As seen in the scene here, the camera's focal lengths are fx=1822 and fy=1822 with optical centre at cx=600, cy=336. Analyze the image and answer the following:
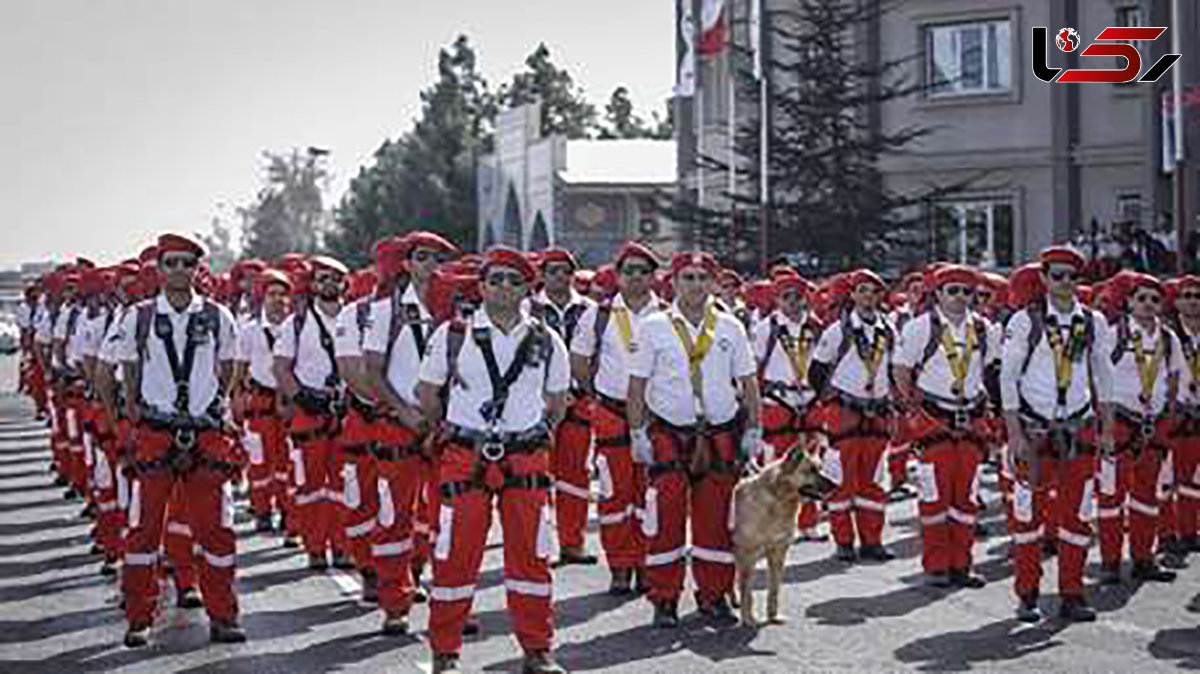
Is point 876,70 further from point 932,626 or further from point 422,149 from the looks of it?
point 422,149

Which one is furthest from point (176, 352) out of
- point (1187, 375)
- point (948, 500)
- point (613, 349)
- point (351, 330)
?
point (1187, 375)

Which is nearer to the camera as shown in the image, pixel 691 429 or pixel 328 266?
pixel 691 429

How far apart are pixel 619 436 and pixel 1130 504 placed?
157 inches

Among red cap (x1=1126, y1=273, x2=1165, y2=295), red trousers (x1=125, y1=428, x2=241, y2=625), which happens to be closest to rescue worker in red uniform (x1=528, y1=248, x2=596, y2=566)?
red trousers (x1=125, y1=428, x2=241, y2=625)

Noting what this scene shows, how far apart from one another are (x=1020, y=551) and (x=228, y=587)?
17.1ft

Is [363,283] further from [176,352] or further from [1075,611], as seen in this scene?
[1075,611]

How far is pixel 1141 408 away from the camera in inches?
550

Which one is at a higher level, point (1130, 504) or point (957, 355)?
point (957, 355)

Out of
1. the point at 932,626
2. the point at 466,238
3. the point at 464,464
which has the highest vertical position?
the point at 466,238

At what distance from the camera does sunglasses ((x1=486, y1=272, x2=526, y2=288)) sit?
32.9 ft

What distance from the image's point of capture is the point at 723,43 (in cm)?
3894

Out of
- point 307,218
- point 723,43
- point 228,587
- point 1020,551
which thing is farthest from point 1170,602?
point 307,218

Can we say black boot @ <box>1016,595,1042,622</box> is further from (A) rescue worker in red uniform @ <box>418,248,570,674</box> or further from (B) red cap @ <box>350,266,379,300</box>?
(B) red cap @ <box>350,266,379,300</box>

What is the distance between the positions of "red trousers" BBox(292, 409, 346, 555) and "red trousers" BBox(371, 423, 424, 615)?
7.04 ft
